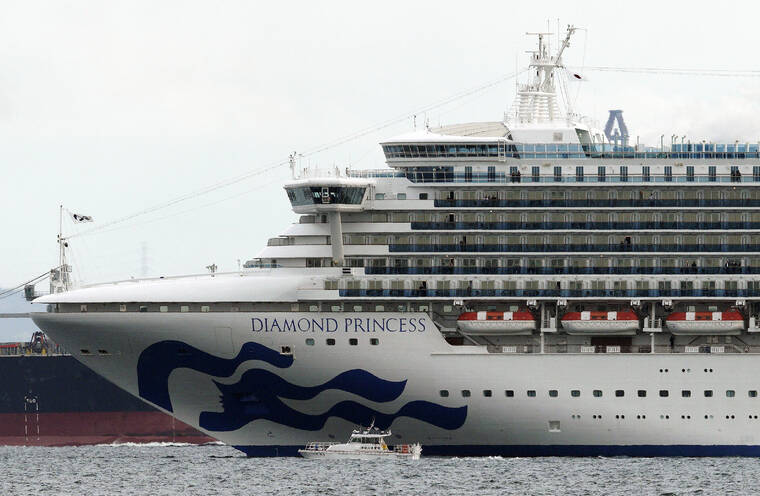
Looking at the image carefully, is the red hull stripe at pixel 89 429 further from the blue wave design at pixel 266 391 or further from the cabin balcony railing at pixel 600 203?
the cabin balcony railing at pixel 600 203

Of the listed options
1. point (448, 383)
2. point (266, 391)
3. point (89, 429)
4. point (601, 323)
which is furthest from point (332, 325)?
point (89, 429)

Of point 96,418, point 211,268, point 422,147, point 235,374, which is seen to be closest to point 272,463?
point 235,374

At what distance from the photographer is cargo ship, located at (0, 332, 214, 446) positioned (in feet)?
261

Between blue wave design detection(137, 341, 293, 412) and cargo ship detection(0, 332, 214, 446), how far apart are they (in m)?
24.6

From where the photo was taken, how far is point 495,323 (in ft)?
179

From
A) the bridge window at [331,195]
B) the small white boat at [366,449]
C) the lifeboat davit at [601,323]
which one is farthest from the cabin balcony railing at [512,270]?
the small white boat at [366,449]

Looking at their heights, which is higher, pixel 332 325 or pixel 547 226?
pixel 547 226

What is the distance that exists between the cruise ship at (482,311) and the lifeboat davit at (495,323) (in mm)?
65

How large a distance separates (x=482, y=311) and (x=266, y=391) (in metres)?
7.55

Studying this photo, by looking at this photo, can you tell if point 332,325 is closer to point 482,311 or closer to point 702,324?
point 482,311

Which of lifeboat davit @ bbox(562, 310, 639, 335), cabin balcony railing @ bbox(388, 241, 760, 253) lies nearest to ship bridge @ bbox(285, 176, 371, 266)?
cabin balcony railing @ bbox(388, 241, 760, 253)

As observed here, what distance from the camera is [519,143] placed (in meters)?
56.5

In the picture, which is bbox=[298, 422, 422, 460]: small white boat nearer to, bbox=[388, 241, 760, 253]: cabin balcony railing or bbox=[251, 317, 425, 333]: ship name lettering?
bbox=[251, 317, 425, 333]: ship name lettering

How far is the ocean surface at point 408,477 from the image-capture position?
48.8 meters
